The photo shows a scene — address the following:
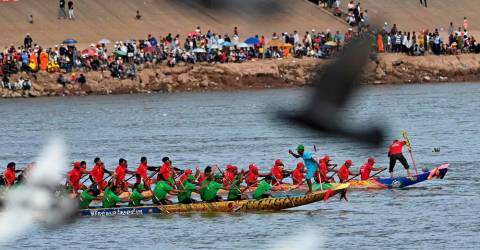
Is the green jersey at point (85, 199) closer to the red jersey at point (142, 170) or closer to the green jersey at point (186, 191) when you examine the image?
the red jersey at point (142, 170)

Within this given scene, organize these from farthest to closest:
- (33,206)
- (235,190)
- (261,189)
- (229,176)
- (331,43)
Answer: (33,206)
(261,189)
(235,190)
(229,176)
(331,43)

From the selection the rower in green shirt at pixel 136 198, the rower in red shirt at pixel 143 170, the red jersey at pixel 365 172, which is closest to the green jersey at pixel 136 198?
the rower in green shirt at pixel 136 198

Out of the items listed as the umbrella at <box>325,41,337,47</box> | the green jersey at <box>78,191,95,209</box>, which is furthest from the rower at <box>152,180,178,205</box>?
the umbrella at <box>325,41,337,47</box>

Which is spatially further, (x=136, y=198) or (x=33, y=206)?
(x=33, y=206)

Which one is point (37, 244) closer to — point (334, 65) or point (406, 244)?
point (406, 244)

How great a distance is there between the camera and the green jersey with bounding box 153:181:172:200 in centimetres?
2915

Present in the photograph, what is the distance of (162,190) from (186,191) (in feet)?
2.63

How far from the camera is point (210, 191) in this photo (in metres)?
28.9

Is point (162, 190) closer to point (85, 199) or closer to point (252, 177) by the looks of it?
point (85, 199)

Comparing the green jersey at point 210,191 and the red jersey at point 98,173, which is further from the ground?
the red jersey at point 98,173

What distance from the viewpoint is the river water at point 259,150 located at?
2509 centimetres

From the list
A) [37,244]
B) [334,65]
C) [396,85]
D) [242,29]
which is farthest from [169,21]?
[396,85]

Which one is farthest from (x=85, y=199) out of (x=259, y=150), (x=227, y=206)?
(x=259, y=150)

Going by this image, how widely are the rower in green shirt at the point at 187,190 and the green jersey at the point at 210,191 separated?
30cm
